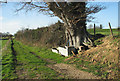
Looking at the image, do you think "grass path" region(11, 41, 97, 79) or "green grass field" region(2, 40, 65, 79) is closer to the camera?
"grass path" region(11, 41, 97, 79)

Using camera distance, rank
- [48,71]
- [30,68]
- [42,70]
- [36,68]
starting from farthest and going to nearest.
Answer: [30,68] < [36,68] < [42,70] < [48,71]

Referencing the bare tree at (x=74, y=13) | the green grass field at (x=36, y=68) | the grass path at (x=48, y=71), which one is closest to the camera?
the grass path at (x=48, y=71)

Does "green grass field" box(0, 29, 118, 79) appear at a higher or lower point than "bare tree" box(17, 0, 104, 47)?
lower

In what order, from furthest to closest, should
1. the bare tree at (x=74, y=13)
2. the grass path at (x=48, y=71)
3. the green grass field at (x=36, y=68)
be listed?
the bare tree at (x=74, y=13) → the green grass field at (x=36, y=68) → the grass path at (x=48, y=71)

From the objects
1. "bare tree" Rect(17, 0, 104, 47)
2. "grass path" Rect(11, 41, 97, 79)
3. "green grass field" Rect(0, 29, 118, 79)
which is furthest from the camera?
"bare tree" Rect(17, 0, 104, 47)

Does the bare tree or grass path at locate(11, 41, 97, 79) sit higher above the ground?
the bare tree

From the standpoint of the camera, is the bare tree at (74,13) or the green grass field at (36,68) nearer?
the green grass field at (36,68)

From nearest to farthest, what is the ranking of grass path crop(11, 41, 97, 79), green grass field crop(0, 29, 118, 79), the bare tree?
grass path crop(11, 41, 97, 79) → green grass field crop(0, 29, 118, 79) → the bare tree

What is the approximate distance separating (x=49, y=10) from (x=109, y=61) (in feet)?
23.0

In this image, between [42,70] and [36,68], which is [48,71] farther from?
[36,68]

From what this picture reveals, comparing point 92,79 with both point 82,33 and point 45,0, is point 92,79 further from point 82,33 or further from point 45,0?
point 45,0

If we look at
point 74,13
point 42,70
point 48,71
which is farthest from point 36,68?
point 74,13

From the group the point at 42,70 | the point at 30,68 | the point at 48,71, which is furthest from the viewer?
the point at 30,68

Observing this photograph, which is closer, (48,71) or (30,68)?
(48,71)
